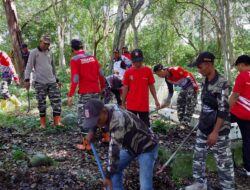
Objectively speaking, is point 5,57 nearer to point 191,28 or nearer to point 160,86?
point 160,86

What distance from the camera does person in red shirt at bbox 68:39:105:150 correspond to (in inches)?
234

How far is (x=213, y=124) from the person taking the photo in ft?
14.1

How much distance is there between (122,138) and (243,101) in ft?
9.01

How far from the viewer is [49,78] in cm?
708

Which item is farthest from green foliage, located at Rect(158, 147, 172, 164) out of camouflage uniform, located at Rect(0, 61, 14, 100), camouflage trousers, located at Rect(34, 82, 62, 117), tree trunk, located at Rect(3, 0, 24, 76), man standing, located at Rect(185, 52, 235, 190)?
tree trunk, located at Rect(3, 0, 24, 76)

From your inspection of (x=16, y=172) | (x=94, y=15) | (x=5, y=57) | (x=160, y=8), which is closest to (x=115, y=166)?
(x=16, y=172)

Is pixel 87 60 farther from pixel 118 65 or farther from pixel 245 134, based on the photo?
pixel 118 65

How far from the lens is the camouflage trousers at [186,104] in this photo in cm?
800

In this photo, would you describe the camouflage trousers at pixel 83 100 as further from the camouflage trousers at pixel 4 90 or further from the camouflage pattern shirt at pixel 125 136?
the camouflage trousers at pixel 4 90

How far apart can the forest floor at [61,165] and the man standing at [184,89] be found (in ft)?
3.44

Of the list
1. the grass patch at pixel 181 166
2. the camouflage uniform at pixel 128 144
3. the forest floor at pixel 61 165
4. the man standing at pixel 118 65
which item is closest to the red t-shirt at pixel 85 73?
the forest floor at pixel 61 165

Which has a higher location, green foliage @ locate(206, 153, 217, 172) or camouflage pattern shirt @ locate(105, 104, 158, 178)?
camouflage pattern shirt @ locate(105, 104, 158, 178)

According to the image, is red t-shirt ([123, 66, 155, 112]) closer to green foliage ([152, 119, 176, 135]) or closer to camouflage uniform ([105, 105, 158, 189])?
green foliage ([152, 119, 176, 135])

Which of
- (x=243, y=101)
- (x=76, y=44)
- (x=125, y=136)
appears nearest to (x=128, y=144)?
(x=125, y=136)
